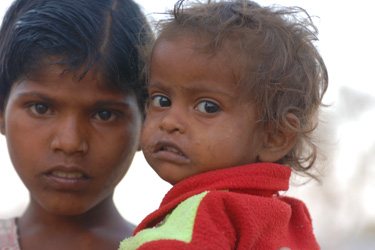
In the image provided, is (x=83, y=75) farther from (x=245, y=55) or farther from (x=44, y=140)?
(x=245, y=55)

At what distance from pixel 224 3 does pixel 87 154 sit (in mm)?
834

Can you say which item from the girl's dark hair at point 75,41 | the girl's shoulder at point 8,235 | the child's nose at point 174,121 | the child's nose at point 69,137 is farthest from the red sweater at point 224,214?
the girl's shoulder at point 8,235

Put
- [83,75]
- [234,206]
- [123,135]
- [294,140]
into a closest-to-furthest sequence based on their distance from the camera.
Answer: [234,206] < [294,140] < [83,75] < [123,135]

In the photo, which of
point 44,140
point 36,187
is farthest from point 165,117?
point 36,187

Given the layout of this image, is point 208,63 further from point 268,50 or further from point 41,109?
point 41,109

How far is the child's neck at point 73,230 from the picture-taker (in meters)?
2.52

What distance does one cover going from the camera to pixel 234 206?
161cm

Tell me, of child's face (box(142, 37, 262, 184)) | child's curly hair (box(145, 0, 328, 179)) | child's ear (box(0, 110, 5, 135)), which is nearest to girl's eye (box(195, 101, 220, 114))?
child's face (box(142, 37, 262, 184))

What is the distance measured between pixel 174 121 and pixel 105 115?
563 millimetres

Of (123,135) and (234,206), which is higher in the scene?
(234,206)

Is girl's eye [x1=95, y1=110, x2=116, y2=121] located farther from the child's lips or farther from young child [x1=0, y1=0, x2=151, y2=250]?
the child's lips

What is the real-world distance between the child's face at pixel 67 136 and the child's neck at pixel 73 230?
0.25 m

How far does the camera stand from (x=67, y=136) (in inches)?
84.4

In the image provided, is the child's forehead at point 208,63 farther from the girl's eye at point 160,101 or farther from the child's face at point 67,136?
the child's face at point 67,136
